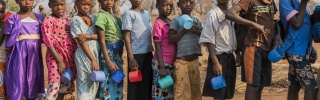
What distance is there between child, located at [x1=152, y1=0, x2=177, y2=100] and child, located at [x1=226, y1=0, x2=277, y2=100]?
73 cm

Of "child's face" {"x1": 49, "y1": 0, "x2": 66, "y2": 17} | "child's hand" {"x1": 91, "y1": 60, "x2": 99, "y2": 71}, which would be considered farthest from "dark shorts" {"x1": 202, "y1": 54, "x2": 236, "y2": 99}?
"child's face" {"x1": 49, "y1": 0, "x2": 66, "y2": 17}

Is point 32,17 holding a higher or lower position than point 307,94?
higher

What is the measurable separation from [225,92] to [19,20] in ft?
7.64

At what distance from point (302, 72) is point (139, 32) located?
1703 mm

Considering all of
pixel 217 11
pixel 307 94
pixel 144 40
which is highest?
pixel 217 11

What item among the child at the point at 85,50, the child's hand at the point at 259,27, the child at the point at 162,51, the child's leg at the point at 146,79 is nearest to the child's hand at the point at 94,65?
the child at the point at 85,50

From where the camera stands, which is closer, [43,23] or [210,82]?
[210,82]

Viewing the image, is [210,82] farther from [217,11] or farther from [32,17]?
[32,17]

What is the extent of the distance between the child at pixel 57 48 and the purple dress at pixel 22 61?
0.24 m

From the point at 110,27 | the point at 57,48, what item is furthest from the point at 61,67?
the point at 110,27

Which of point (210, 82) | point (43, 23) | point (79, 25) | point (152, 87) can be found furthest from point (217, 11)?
point (43, 23)

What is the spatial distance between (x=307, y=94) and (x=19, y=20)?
3.11 m

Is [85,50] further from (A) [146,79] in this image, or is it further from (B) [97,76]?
(A) [146,79]

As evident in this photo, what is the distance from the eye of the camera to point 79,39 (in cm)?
448
